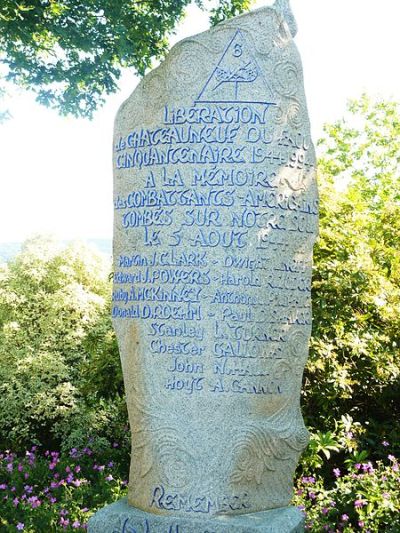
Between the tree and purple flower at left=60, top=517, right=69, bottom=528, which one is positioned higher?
the tree

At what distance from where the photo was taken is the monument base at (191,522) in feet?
12.9

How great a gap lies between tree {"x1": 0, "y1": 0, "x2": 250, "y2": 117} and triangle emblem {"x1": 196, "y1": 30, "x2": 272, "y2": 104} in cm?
689

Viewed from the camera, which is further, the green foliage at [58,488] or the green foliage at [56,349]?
the green foliage at [56,349]

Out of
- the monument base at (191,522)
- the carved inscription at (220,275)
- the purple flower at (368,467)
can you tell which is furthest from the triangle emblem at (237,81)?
the purple flower at (368,467)

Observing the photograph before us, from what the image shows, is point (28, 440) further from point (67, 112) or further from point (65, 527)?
point (67, 112)

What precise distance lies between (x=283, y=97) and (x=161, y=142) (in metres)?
0.82

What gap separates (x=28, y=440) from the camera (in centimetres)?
848

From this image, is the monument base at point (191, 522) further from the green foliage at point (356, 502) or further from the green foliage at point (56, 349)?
the green foliage at point (56, 349)

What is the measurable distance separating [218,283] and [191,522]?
4.60ft

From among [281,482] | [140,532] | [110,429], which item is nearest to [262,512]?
[281,482]

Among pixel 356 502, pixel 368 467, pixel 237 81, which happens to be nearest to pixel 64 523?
pixel 356 502

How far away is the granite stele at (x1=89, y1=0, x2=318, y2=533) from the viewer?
13.6 ft

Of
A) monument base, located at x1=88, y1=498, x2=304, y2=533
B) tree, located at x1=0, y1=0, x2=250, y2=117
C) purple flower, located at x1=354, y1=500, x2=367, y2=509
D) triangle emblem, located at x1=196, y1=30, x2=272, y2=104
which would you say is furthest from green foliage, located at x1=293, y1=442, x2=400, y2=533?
tree, located at x1=0, y1=0, x2=250, y2=117

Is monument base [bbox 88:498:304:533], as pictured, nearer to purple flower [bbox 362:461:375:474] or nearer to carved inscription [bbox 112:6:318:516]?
carved inscription [bbox 112:6:318:516]
